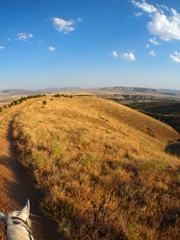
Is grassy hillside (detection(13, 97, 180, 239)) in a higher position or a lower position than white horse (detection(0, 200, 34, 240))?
lower

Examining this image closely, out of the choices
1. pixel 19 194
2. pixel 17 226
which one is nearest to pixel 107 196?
pixel 19 194

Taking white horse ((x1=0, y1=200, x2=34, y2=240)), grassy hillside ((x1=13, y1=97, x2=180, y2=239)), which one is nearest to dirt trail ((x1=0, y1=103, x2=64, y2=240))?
grassy hillside ((x1=13, y1=97, x2=180, y2=239))

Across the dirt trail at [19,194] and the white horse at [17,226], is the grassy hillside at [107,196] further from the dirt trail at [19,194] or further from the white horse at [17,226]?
the white horse at [17,226]

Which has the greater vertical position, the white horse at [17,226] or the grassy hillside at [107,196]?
the white horse at [17,226]

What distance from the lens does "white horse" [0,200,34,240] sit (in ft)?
6.25

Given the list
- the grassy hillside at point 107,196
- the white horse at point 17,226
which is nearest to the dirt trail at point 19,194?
the grassy hillside at point 107,196

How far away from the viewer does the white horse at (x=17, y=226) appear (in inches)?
75.0

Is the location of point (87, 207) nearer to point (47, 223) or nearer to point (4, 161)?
point (47, 223)

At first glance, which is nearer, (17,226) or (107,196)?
(17,226)

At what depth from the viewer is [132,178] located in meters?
5.49

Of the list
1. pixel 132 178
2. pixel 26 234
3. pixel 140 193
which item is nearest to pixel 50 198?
pixel 26 234

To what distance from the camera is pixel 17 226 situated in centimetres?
198

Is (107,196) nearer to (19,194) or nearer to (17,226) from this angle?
(19,194)

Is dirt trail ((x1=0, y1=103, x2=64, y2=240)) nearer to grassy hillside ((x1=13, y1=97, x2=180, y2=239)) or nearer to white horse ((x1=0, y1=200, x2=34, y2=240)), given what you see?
grassy hillside ((x1=13, y1=97, x2=180, y2=239))
